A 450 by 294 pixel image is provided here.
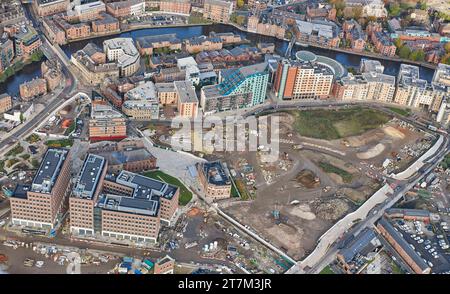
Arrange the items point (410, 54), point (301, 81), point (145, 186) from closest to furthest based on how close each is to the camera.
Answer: point (145, 186) < point (301, 81) < point (410, 54)

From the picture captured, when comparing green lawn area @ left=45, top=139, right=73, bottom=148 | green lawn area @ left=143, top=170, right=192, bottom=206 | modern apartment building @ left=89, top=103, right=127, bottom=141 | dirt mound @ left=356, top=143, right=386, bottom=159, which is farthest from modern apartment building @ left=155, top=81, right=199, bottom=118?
dirt mound @ left=356, top=143, right=386, bottom=159

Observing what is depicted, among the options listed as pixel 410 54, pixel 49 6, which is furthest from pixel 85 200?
pixel 410 54

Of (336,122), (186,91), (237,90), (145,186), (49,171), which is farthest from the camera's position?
(336,122)

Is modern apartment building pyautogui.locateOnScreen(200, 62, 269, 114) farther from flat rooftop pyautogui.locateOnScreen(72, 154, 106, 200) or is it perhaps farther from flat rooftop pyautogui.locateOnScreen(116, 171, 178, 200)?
flat rooftop pyautogui.locateOnScreen(72, 154, 106, 200)

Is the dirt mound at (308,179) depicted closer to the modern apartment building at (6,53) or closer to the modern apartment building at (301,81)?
the modern apartment building at (301,81)

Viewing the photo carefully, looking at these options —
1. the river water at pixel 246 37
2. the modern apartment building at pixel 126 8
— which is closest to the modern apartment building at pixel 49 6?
the modern apartment building at pixel 126 8

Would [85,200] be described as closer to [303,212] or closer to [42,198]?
[42,198]
